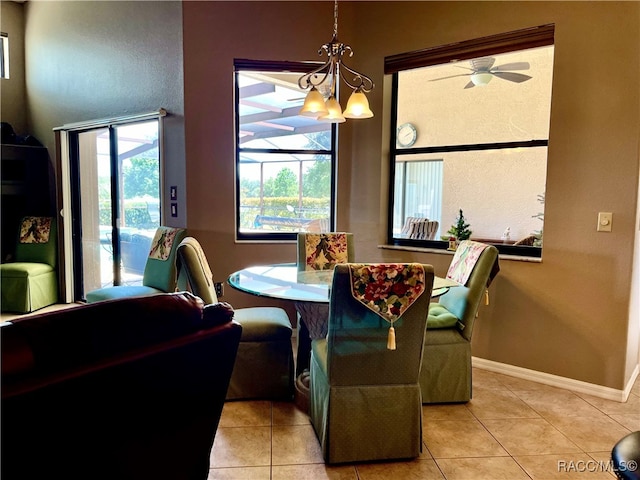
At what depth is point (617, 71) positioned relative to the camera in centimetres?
262

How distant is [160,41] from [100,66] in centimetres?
101

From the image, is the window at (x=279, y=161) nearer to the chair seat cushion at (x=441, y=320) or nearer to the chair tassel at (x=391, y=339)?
the chair seat cushion at (x=441, y=320)

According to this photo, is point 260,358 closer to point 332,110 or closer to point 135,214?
point 332,110

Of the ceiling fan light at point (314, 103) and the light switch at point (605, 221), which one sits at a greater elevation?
the ceiling fan light at point (314, 103)

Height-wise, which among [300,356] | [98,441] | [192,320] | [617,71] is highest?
[617,71]

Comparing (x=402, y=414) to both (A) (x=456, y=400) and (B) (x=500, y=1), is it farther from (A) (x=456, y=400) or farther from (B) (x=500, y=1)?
(B) (x=500, y=1)

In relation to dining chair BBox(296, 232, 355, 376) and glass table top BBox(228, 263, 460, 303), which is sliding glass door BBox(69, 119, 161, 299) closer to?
dining chair BBox(296, 232, 355, 376)

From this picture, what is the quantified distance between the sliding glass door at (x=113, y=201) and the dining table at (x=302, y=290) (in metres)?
1.83

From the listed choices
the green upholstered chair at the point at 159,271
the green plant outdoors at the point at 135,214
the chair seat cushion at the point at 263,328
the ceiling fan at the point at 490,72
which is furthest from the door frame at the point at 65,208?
the ceiling fan at the point at 490,72

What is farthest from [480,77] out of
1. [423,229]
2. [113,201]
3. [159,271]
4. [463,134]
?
[113,201]

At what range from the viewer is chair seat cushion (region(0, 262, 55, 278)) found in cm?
443

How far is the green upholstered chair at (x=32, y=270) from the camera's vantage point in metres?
4.45

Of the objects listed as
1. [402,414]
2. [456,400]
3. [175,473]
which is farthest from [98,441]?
[456,400]

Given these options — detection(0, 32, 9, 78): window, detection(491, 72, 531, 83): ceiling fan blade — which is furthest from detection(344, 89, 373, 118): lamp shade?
detection(0, 32, 9, 78): window
